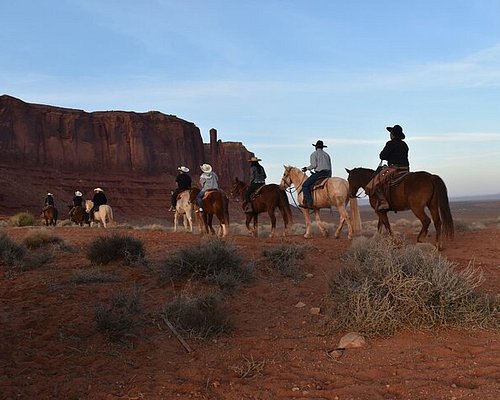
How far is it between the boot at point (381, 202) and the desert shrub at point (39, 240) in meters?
8.66

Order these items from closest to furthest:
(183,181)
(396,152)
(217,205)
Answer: (396,152)
(217,205)
(183,181)

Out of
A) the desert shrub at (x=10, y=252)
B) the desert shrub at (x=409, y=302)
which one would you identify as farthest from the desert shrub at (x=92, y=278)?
the desert shrub at (x=409, y=302)

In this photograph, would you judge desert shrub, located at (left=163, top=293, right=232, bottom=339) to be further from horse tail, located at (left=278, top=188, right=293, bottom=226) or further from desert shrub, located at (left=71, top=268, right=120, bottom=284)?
horse tail, located at (left=278, top=188, right=293, bottom=226)

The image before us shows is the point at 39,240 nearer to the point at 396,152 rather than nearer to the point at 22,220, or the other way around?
the point at 396,152

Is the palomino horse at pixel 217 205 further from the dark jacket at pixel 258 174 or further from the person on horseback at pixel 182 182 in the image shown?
the person on horseback at pixel 182 182

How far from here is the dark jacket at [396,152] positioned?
1225cm

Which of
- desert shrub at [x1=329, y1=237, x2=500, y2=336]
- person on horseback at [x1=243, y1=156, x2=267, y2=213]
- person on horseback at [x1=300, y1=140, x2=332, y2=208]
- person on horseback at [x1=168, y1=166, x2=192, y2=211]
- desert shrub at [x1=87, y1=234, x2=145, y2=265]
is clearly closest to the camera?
desert shrub at [x1=329, y1=237, x2=500, y2=336]

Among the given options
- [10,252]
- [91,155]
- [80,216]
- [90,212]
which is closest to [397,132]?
[10,252]

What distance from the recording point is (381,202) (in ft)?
40.6

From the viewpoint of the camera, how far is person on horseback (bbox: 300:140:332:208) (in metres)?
14.9

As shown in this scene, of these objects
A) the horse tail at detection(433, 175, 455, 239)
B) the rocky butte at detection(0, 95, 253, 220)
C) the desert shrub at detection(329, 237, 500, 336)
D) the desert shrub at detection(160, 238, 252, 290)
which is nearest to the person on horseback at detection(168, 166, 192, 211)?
the horse tail at detection(433, 175, 455, 239)

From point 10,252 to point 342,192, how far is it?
8.46 meters

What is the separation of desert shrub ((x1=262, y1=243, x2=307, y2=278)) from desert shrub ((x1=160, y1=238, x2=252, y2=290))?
2.38 ft

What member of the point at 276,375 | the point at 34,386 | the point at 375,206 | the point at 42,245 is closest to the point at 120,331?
the point at 34,386
